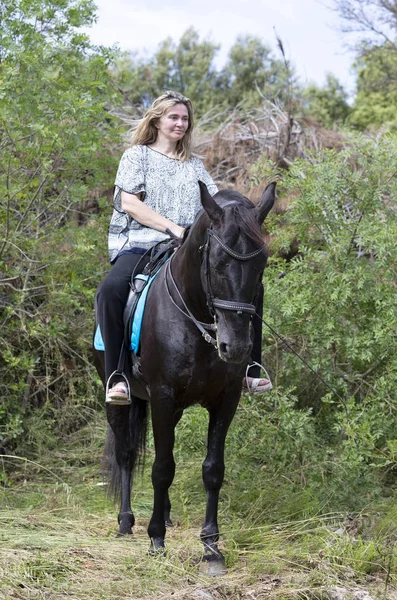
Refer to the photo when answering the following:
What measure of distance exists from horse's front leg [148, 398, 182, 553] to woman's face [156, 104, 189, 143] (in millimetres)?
1782

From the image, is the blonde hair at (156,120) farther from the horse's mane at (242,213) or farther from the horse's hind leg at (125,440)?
the horse's hind leg at (125,440)

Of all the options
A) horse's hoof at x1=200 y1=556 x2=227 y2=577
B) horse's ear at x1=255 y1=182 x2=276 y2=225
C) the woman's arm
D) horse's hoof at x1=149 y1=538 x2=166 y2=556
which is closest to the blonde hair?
the woman's arm

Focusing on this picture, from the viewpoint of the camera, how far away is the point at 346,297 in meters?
5.88

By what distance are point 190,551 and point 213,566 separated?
22 cm

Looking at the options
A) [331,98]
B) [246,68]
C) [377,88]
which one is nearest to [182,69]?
[246,68]

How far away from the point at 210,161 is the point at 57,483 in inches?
221

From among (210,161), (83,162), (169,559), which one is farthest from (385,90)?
(169,559)

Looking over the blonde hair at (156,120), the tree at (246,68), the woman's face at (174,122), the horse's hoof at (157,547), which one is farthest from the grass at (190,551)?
the tree at (246,68)

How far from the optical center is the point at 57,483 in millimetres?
6605

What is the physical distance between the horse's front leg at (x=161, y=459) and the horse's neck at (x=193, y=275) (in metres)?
0.56

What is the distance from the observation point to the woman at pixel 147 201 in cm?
494

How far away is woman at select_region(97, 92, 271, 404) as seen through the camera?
494 centimetres

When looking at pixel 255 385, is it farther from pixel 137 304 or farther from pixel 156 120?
pixel 156 120

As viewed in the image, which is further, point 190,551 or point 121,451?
point 121,451
